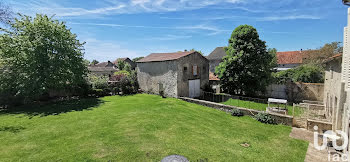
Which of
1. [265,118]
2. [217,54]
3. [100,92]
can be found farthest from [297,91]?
[100,92]

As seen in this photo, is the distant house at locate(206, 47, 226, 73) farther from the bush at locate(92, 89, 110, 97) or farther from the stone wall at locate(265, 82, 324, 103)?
the bush at locate(92, 89, 110, 97)

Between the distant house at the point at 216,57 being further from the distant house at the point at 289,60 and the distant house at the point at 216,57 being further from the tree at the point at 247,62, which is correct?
Answer: the tree at the point at 247,62

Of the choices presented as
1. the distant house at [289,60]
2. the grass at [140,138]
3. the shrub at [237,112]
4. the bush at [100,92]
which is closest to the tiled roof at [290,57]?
the distant house at [289,60]

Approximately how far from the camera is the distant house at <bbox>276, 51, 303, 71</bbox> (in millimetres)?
33125

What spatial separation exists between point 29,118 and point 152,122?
9049 mm

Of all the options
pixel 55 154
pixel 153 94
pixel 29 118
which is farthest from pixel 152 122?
pixel 153 94

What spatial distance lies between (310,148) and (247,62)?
10.8 metres

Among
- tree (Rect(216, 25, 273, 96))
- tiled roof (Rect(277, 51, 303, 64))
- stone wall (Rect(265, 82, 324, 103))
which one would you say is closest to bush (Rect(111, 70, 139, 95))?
tree (Rect(216, 25, 273, 96))

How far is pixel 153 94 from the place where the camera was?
20.2m

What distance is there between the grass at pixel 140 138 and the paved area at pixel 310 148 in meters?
0.24

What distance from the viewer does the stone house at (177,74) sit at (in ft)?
56.1

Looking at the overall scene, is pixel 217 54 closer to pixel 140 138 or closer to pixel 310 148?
pixel 310 148

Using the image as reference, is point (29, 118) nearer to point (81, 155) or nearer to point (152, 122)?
point (81, 155)

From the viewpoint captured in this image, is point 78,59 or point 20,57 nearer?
point 20,57
